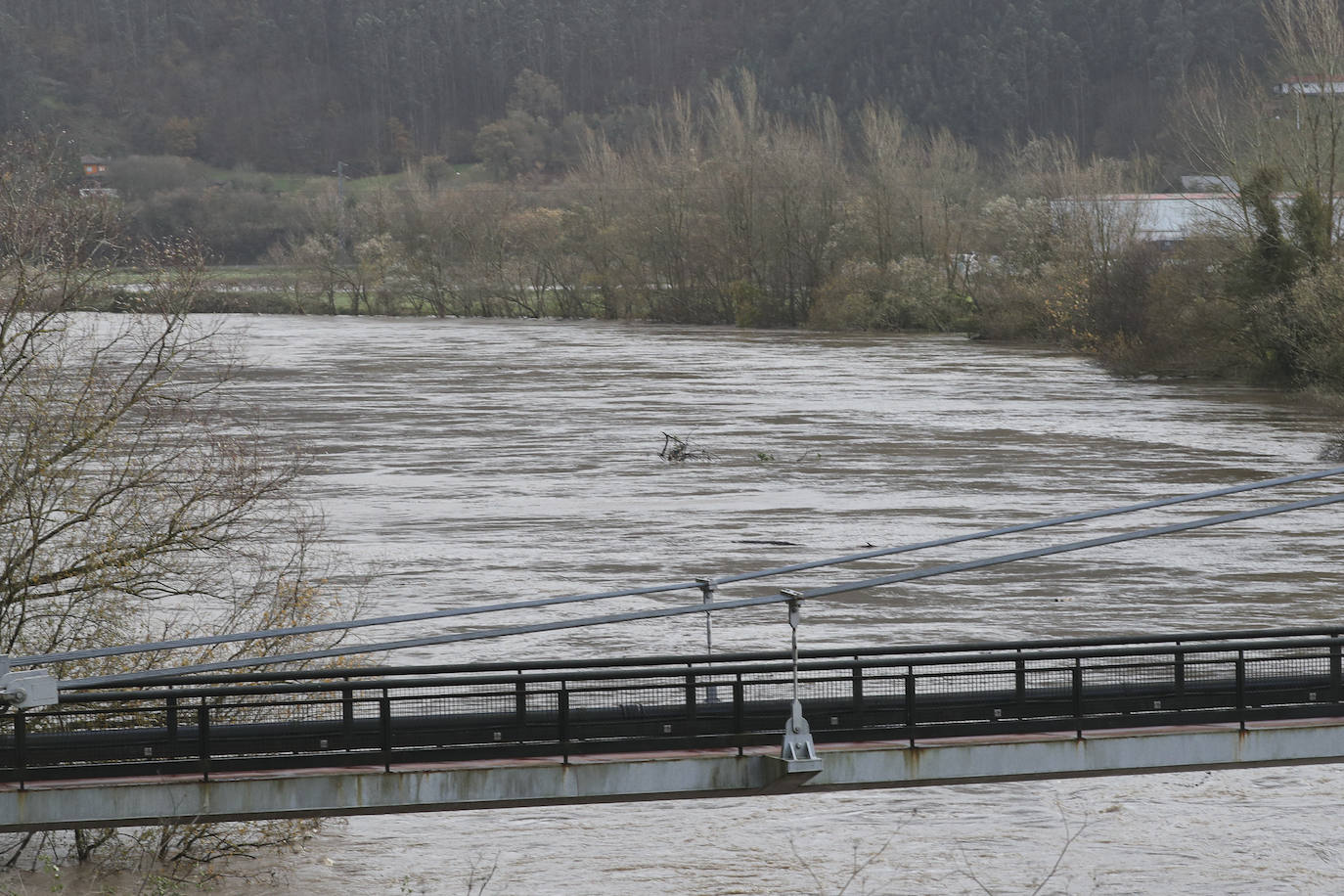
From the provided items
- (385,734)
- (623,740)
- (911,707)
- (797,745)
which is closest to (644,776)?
(623,740)

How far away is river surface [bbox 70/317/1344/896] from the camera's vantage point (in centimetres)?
1505

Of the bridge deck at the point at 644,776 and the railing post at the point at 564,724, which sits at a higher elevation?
the railing post at the point at 564,724

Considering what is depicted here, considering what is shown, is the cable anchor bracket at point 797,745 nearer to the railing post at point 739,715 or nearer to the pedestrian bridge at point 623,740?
the pedestrian bridge at point 623,740

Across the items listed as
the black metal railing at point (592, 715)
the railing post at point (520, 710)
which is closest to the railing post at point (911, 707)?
the black metal railing at point (592, 715)

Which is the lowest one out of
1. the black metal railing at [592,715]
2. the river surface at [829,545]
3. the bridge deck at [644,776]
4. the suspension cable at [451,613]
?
the river surface at [829,545]

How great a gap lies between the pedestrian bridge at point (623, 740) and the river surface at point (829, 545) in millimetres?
1939

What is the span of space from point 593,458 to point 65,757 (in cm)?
2867

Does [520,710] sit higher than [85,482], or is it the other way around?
[85,482]

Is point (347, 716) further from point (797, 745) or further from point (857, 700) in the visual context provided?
point (857, 700)

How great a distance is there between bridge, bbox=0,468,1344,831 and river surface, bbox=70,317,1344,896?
196 cm

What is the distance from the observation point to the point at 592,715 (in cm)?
1284

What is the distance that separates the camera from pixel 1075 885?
1448cm

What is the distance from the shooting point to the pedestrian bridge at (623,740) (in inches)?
470

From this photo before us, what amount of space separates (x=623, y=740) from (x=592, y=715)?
0.47 metres
